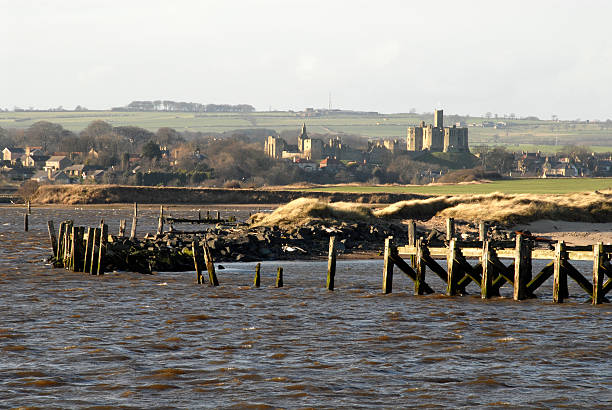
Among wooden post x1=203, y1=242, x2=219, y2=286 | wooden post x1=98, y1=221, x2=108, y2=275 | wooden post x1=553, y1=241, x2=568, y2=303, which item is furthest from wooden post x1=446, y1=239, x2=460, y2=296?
wooden post x1=98, y1=221, x2=108, y2=275

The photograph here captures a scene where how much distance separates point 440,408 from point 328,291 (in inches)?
530

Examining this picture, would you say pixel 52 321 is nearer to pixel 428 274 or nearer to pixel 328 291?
pixel 328 291

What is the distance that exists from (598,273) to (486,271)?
9.52ft

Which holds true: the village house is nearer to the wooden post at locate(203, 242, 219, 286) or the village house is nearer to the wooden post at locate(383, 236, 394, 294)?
the wooden post at locate(203, 242, 219, 286)

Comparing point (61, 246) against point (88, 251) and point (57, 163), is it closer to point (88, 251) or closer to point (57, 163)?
point (88, 251)

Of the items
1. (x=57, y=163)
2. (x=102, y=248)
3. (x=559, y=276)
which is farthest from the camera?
(x=57, y=163)

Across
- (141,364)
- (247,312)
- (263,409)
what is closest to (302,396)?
(263,409)

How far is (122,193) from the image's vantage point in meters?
109

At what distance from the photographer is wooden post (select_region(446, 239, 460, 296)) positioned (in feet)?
82.7

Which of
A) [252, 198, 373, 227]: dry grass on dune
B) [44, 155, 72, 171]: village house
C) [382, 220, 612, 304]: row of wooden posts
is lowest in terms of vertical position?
Result: [44, 155, 72, 171]: village house

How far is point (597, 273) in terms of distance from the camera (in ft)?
76.8

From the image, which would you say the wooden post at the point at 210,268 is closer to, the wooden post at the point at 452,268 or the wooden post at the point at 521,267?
the wooden post at the point at 452,268

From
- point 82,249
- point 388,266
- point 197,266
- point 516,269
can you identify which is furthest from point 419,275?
point 82,249

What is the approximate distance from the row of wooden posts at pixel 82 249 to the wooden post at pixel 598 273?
16.2m
